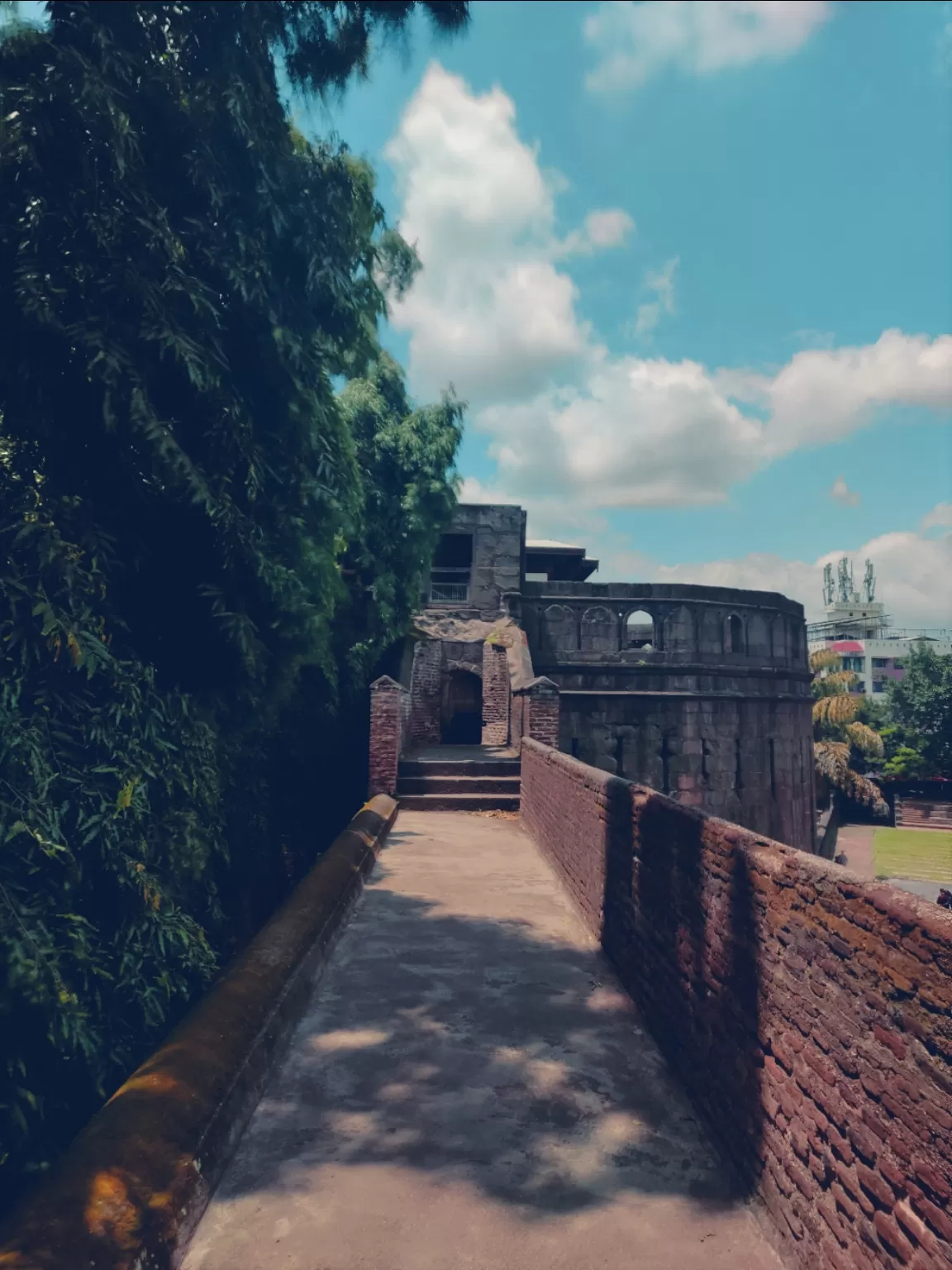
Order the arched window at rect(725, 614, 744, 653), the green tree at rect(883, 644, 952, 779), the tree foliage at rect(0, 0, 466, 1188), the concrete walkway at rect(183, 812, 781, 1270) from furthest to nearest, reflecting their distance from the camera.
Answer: the green tree at rect(883, 644, 952, 779), the arched window at rect(725, 614, 744, 653), the tree foliage at rect(0, 0, 466, 1188), the concrete walkway at rect(183, 812, 781, 1270)

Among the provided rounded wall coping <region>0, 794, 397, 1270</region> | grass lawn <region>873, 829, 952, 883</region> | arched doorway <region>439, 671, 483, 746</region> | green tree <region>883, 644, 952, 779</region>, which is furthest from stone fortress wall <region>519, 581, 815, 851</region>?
green tree <region>883, 644, 952, 779</region>

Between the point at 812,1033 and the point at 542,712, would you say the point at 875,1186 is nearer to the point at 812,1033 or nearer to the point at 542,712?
the point at 812,1033

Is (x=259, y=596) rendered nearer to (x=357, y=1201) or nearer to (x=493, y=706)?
(x=357, y=1201)

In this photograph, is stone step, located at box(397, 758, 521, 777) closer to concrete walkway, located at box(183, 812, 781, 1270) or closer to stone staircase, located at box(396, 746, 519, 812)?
stone staircase, located at box(396, 746, 519, 812)

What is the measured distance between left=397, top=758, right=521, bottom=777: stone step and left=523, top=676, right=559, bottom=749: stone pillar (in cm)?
73

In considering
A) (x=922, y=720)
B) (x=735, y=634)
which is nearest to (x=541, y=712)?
(x=735, y=634)

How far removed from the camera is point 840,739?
3481 cm

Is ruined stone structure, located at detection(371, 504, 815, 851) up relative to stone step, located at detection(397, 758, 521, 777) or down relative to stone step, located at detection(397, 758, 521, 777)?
up

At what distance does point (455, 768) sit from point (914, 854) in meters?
23.3

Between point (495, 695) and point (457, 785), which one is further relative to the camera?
point (495, 695)

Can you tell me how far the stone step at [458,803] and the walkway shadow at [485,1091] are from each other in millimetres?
5705

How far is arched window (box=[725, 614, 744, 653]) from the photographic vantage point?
1684 centimetres

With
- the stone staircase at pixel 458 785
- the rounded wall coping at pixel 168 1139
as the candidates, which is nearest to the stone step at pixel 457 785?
the stone staircase at pixel 458 785

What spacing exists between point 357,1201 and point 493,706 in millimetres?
13688
